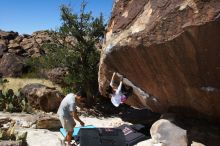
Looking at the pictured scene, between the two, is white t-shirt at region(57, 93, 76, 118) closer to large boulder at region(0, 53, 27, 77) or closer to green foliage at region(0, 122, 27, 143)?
green foliage at region(0, 122, 27, 143)

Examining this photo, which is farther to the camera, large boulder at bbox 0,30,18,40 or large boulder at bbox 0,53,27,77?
large boulder at bbox 0,30,18,40

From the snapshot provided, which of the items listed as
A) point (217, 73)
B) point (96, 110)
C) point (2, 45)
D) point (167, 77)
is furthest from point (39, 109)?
point (2, 45)

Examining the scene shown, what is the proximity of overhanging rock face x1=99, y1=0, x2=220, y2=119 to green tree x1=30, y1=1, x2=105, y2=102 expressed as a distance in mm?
7285

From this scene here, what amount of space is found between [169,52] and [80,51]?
983 cm

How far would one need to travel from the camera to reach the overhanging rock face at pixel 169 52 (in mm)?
6613

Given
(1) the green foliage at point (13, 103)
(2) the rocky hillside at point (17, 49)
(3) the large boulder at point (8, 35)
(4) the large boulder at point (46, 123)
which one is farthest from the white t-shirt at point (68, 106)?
(3) the large boulder at point (8, 35)

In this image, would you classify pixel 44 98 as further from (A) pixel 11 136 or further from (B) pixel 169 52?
(B) pixel 169 52

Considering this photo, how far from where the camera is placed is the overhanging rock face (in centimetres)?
661

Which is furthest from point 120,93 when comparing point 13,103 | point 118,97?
point 13,103

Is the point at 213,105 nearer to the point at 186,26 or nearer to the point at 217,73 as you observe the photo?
the point at 217,73

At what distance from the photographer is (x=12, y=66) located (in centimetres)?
2842

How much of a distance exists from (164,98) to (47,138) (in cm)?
362

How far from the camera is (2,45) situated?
105 feet

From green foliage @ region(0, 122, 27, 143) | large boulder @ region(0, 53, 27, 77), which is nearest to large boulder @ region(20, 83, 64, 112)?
green foliage @ region(0, 122, 27, 143)
